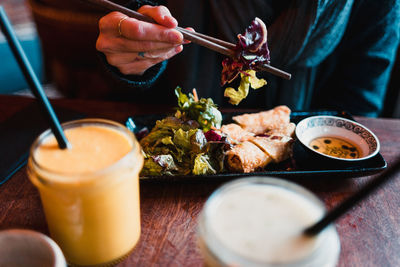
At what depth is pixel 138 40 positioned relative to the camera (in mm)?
1322

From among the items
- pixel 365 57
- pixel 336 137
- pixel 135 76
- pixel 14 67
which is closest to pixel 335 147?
pixel 336 137

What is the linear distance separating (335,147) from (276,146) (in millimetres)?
309

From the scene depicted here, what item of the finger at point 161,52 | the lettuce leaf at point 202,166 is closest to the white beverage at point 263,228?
the lettuce leaf at point 202,166

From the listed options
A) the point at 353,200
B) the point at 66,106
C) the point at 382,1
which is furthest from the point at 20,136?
the point at 382,1

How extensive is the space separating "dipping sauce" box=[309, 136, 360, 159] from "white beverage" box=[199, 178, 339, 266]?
779 millimetres

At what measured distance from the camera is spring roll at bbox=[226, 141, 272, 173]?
4.26 feet

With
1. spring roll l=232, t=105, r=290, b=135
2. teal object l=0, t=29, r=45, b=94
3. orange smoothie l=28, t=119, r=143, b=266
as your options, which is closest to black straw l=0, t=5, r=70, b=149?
orange smoothie l=28, t=119, r=143, b=266

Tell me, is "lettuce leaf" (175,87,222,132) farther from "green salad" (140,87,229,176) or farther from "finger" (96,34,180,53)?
"finger" (96,34,180,53)

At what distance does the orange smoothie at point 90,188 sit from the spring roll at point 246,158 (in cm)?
50

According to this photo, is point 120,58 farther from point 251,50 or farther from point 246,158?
point 246,158

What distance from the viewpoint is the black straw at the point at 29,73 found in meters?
0.68

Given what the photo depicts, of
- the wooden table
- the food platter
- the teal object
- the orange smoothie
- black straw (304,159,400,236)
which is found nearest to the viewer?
black straw (304,159,400,236)

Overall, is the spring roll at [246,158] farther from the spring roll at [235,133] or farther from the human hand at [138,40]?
the human hand at [138,40]

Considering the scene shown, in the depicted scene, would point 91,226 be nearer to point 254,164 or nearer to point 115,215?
point 115,215
